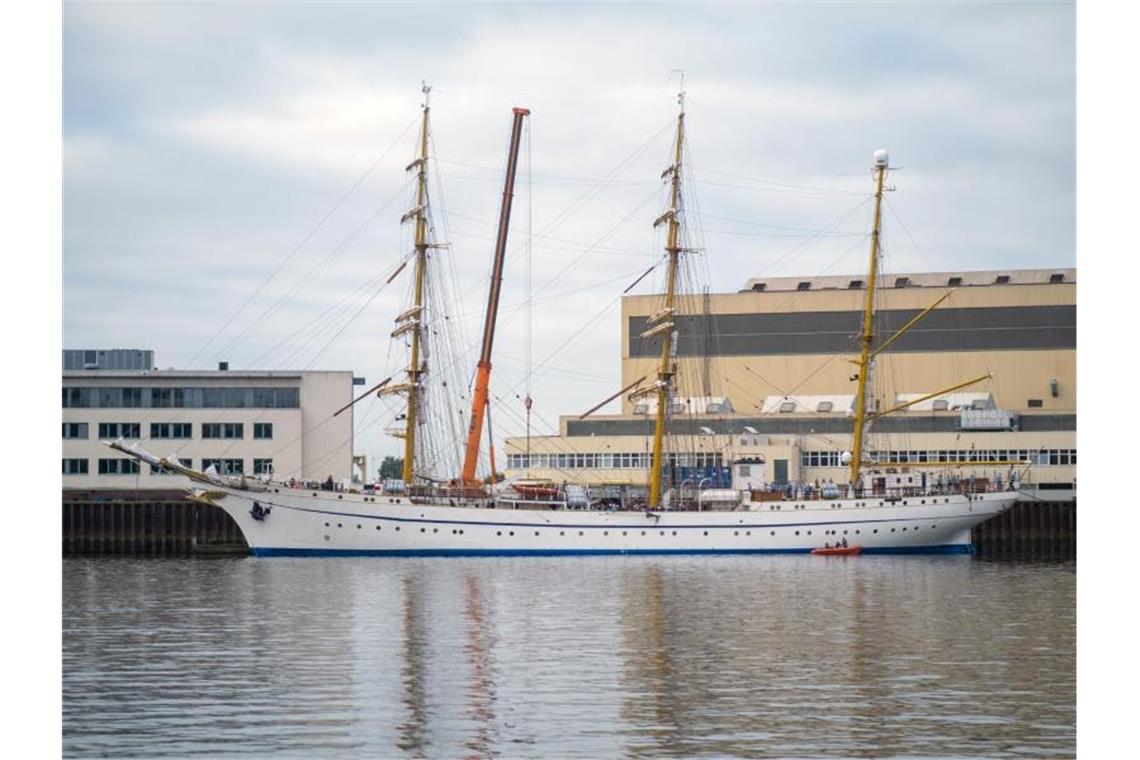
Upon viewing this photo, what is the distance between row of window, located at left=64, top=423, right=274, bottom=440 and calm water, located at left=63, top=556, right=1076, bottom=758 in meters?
32.7

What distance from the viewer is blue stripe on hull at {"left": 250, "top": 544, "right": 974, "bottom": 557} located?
83.5m

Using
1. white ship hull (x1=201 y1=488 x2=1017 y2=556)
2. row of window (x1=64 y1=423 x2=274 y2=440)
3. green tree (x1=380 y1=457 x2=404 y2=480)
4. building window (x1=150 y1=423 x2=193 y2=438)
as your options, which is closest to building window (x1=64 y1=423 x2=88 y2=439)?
row of window (x1=64 y1=423 x2=274 y2=440)

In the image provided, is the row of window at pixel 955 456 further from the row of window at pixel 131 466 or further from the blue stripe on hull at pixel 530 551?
the row of window at pixel 131 466

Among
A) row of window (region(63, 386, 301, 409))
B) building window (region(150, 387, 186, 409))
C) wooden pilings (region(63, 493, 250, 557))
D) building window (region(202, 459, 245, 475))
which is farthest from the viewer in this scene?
building window (region(150, 387, 186, 409))

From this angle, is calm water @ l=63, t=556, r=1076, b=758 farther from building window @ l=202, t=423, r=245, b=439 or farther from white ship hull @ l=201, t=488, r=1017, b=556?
building window @ l=202, t=423, r=245, b=439

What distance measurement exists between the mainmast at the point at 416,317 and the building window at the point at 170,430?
1616 cm

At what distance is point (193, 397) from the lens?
96.9 metres

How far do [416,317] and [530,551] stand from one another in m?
12.7

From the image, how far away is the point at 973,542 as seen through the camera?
9462 cm

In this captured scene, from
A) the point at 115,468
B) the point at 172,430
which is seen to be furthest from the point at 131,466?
the point at 172,430

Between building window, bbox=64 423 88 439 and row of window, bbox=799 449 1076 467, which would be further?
row of window, bbox=799 449 1076 467

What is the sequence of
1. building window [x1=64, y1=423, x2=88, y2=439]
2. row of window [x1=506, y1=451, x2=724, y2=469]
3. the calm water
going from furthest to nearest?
1. row of window [x1=506, y1=451, x2=724, y2=469]
2. building window [x1=64, y1=423, x2=88, y2=439]
3. the calm water
